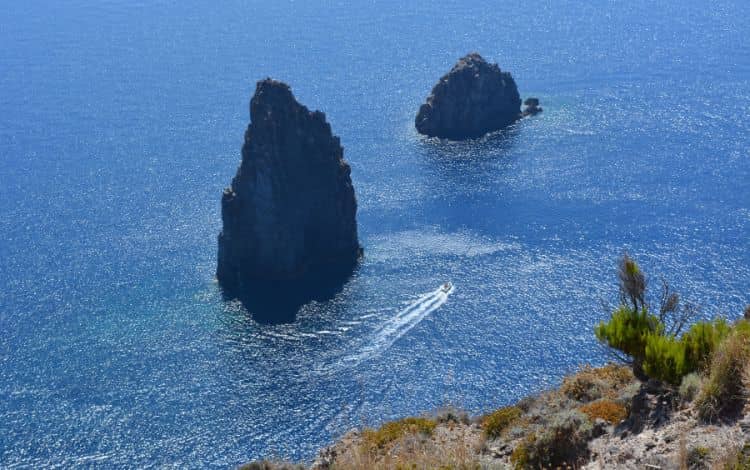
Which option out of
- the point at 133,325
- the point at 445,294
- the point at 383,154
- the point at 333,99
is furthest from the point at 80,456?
the point at 333,99

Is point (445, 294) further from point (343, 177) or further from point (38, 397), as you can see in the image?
point (38, 397)

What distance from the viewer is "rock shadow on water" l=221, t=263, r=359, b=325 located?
109938mm

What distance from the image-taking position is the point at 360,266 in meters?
120

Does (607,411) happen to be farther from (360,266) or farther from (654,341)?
(360,266)

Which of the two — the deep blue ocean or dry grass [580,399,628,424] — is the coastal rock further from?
dry grass [580,399,628,424]

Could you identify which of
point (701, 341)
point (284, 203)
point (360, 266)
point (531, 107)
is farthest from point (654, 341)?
point (531, 107)

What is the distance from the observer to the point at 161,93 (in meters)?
199

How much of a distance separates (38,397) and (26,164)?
7959 cm

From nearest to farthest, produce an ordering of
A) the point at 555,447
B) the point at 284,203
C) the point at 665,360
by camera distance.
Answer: the point at 555,447 < the point at 665,360 < the point at 284,203

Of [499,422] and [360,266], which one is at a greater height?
[499,422]

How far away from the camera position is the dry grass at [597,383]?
37.0 meters

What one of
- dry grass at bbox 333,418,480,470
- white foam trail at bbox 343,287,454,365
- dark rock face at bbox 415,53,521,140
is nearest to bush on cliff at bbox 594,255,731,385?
dry grass at bbox 333,418,480,470

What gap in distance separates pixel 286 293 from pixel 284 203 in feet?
42.6

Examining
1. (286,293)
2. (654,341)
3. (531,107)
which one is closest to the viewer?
(654,341)
